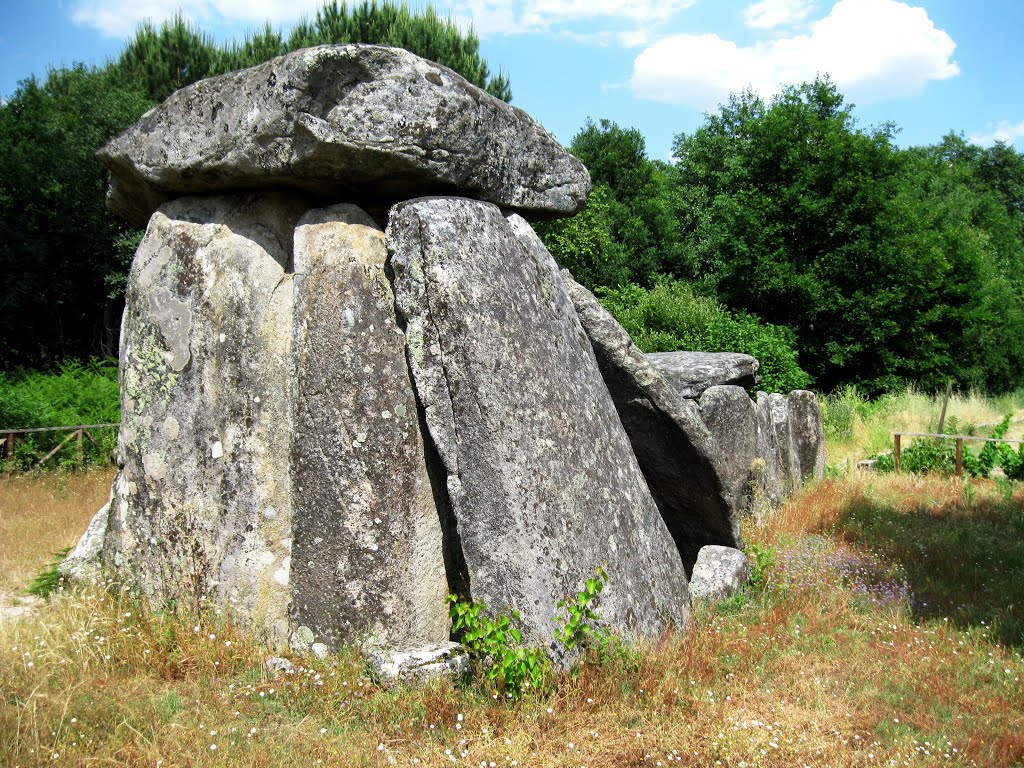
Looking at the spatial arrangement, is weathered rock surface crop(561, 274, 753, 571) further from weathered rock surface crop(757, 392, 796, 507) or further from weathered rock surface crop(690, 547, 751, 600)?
weathered rock surface crop(757, 392, 796, 507)

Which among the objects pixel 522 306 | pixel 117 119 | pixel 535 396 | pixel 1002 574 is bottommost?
pixel 1002 574

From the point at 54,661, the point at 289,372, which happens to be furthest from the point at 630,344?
the point at 54,661

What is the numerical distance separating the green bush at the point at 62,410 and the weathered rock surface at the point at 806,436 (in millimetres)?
9107

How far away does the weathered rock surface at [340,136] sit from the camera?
4.91m

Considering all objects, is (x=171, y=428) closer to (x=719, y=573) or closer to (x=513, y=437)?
(x=513, y=437)

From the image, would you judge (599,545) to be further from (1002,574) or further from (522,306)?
(1002,574)

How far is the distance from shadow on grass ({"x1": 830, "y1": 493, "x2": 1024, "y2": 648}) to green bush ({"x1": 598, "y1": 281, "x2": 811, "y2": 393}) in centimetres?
579

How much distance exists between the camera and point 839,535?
800cm

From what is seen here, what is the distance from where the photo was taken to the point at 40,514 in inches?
334

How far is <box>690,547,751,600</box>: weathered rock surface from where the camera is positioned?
575 centimetres

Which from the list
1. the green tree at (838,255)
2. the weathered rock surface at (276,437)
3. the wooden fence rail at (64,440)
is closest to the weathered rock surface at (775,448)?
the weathered rock surface at (276,437)

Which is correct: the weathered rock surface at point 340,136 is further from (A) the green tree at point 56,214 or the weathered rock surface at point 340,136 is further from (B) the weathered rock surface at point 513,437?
(A) the green tree at point 56,214

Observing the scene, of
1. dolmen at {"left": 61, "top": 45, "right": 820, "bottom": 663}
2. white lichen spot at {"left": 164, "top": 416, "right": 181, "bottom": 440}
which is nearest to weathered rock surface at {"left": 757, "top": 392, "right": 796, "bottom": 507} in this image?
dolmen at {"left": 61, "top": 45, "right": 820, "bottom": 663}

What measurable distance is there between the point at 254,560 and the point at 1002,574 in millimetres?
5840
